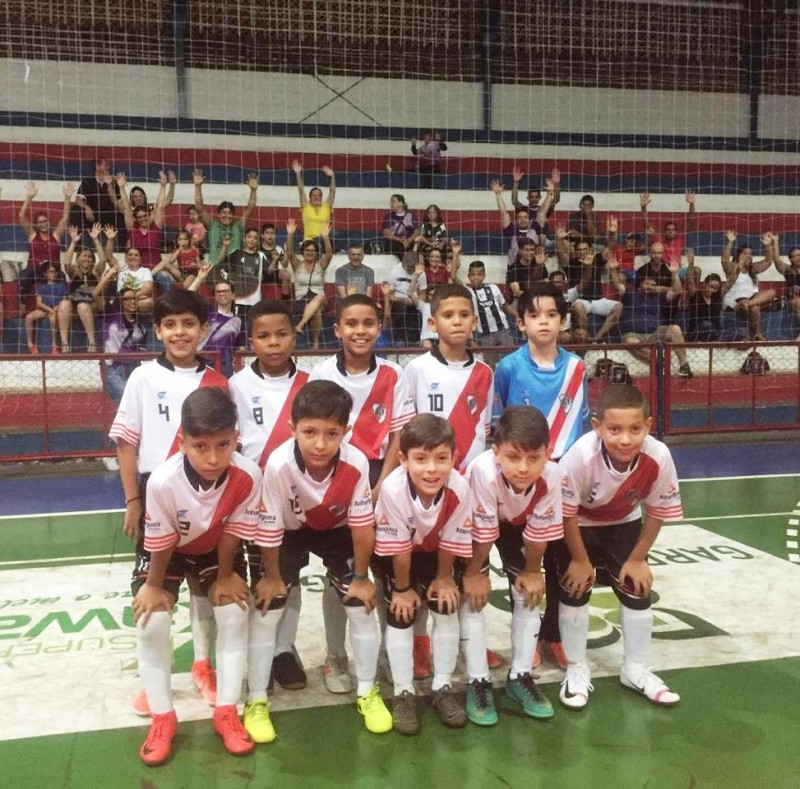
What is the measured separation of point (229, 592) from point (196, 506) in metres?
0.37

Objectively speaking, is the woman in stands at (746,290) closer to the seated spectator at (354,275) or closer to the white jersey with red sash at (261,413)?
the seated spectator at (354,275)

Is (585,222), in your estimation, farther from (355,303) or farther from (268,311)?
(268,311)

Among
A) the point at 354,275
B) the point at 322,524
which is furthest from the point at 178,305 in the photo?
the point at 354,275

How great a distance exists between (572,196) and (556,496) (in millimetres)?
11599

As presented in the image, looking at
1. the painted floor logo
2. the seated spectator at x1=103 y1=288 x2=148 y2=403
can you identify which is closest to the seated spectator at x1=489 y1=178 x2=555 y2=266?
the seated spectator at x1=103 y1=288 x2=148 y2=403

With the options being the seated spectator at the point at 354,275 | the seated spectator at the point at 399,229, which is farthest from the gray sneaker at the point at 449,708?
the seated spectator at the point at 399,229

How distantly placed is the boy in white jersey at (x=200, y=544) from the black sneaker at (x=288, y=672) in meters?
0.44

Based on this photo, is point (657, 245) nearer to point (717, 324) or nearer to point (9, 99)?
point (717, 324)

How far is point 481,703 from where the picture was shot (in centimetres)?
338

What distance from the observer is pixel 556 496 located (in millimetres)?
3402

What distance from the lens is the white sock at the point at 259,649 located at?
3372mm

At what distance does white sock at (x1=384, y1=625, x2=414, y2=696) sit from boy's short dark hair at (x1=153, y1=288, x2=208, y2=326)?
1517mm

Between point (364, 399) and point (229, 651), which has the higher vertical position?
point (364, 399)

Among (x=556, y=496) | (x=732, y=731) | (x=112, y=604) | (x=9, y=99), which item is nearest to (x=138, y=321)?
(x=112, y=604)
